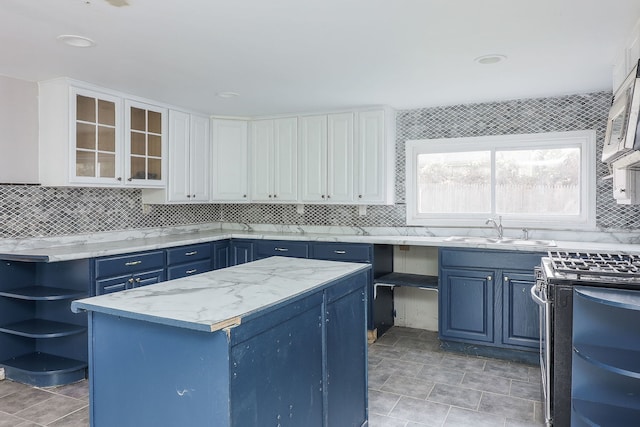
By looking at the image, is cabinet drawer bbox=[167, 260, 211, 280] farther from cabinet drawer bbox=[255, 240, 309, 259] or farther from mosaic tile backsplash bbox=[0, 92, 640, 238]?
mosaic tile backsplash bbox=[0, 92, 640, 238]

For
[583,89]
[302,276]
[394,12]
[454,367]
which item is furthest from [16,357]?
[583,89]

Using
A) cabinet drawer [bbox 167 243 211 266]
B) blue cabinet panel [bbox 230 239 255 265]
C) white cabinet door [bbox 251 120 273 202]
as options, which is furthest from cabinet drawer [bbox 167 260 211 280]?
white cabinet door [bbox 251 120 273 202]

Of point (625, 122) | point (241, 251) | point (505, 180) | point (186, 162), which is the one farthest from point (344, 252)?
point (625, 122)

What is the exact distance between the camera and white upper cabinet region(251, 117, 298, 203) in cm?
473

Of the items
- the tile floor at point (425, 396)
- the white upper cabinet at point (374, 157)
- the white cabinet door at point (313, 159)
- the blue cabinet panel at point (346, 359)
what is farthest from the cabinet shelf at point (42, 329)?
the white upper cabinet at point (374, 157)

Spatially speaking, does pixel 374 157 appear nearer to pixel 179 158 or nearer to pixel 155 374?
pixel 179 158

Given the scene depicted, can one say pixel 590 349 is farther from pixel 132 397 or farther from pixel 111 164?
pixel 111 164

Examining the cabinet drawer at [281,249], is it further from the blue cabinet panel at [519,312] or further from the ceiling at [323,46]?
the blue cabinet panel at [519,312]

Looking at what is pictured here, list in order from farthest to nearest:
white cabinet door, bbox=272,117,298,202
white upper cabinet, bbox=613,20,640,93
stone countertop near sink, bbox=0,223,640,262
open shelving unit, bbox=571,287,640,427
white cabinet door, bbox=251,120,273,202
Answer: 1. white cabinet door, bbox=251,120,273,202
2. white cabinet door, bbox=272,117,298,202
3. stone countertop near sink, bbox=0,223,640,262
4. white upper cabinet, bbox=613,20,640,93
5. open shelving unit, bbox=571,287,640,427

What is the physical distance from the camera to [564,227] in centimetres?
392

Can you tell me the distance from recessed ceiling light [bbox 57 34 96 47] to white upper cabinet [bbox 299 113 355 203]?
2.31 meters

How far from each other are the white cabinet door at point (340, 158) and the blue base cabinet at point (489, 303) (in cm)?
118

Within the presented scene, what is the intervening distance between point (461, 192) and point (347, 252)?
4.12 feet

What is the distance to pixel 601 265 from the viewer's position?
2.41 meters
